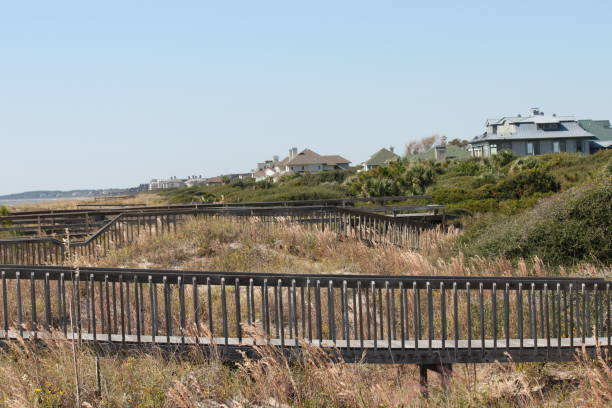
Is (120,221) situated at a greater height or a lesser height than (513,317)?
greater

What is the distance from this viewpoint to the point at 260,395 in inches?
303

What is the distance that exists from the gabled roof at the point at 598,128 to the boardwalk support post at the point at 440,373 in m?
85.5

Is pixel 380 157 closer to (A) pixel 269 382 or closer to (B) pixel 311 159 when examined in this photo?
(B) pixel 311 159

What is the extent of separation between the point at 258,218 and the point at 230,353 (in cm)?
1261

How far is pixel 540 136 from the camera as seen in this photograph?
7981 centimetres

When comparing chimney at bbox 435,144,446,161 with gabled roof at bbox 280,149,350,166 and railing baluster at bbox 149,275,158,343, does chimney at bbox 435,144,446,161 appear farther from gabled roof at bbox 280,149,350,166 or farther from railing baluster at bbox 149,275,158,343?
railing baluster at bbox 149,275,158,343

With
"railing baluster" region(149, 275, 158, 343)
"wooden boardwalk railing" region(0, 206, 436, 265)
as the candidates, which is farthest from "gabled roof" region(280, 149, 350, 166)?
"railing baluster" region(149, 275, 158, 343)

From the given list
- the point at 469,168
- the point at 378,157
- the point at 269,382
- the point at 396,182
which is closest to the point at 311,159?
the point at 378,157

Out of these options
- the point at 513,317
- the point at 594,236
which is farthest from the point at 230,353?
the point at 594,236

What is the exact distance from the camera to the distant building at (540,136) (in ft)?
261

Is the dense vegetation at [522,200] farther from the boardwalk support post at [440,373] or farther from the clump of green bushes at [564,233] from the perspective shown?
the boardwalk support post at [440,373]

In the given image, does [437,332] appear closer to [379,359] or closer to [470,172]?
[379,359]

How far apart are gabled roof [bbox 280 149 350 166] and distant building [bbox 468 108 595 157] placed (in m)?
51.9

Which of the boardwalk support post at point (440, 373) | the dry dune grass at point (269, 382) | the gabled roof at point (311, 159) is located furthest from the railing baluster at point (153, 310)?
the gabled roof at point (311, 159)
